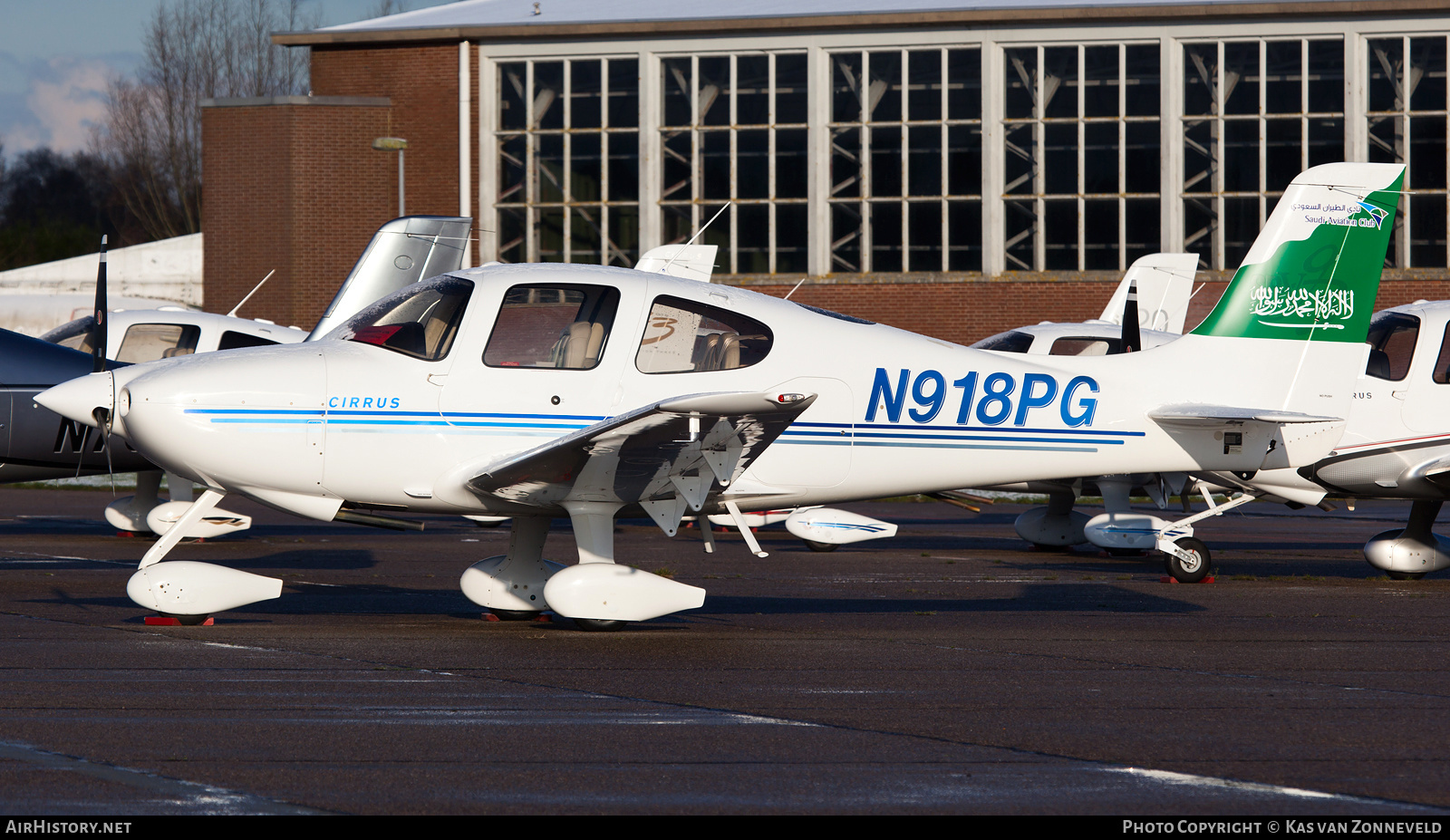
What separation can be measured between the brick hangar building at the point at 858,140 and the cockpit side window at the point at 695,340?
71.2 ft

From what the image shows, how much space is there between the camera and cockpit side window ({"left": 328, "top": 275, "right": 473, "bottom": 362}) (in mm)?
8492

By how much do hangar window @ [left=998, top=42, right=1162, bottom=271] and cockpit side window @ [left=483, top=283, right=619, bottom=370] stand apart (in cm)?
2440

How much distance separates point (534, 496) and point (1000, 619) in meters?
3.09

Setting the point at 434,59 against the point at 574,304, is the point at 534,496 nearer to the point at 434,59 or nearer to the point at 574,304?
the point at 574,304

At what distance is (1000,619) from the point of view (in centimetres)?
945

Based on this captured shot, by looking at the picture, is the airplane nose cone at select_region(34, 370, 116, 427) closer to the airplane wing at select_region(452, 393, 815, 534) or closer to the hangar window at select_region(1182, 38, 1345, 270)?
the airplane wing at select_region(452, 393, 815, 534)

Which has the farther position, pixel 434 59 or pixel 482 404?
pixel 434 59

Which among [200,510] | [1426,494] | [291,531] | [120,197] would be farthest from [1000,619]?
[120,197]

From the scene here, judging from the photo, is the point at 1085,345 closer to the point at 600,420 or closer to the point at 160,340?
the point at 600,420

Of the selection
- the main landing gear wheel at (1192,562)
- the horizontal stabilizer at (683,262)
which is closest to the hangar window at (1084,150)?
the horizontal stabilizer at (683,262)

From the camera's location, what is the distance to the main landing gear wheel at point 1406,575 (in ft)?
39.2

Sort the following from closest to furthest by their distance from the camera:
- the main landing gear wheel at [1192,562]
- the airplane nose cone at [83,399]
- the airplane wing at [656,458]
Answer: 1. the airplane wing at [656,458]
2. the airplane nose cone at [83,399]
3. the main landing gear wheel at [1192,562]

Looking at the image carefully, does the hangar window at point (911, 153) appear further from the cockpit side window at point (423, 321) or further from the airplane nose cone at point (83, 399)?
the airplane nose cone at point (83, 399)

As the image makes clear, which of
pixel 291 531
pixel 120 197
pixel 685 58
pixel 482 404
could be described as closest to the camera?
pixel 482 404
